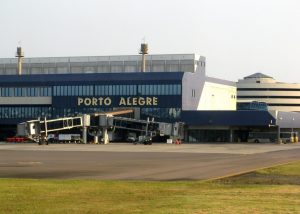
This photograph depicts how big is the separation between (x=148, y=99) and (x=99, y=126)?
2134 centimetres

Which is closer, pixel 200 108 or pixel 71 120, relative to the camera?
pixel 71 120

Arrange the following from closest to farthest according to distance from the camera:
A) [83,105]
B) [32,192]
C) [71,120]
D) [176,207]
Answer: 1. [176,207]
2. [32,192]
3. [71,120]
4. [83,105]

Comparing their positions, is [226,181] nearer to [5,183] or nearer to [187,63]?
[5,183]

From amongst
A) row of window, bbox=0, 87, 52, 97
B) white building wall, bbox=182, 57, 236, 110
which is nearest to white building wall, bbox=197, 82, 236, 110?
white building wall, bbox=182, 57, 236, 110

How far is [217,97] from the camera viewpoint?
17375 centimetres

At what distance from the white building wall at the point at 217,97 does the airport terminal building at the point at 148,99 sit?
27 centimetres

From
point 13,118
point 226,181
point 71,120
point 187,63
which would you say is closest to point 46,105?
point 13,118

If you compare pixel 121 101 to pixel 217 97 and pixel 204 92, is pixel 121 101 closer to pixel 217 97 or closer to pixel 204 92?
pixel 204 92

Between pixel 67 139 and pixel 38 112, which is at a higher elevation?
pixel 38 112

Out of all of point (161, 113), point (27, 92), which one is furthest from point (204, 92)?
point (27, 92)

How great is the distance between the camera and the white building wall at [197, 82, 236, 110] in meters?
165

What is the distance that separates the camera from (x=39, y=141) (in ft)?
407

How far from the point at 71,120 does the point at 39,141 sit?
12.1 m

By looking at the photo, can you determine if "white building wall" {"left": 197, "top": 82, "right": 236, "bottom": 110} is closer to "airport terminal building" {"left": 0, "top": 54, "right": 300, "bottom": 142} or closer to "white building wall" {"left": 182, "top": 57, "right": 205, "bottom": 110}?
"airport terminal building" {"left": 0, "top": 54, "right": 300, "bottom": 142}
